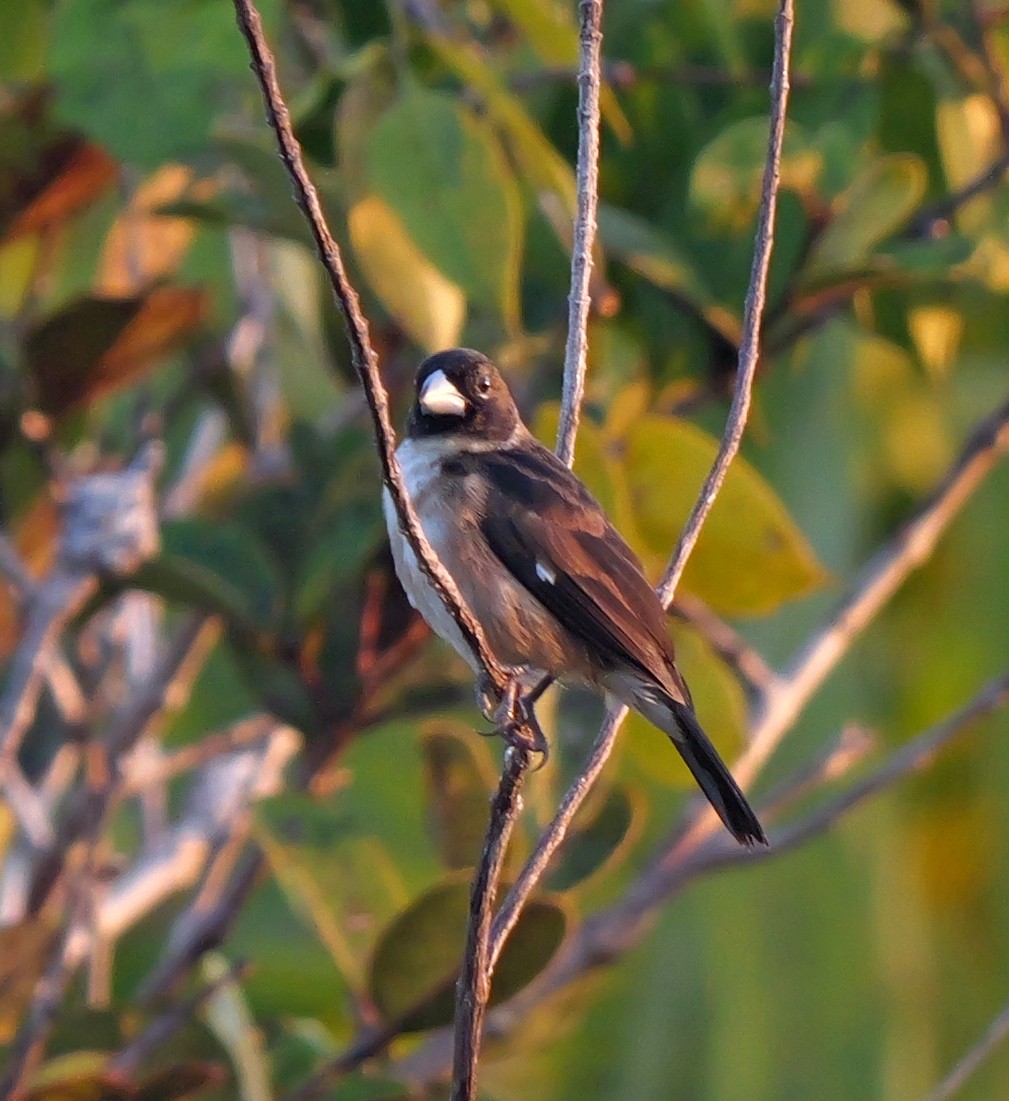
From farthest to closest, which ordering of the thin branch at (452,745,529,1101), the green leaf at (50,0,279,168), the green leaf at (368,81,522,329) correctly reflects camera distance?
the green leaf at (50,0,279,168)
the green leaf at (368,81,522,329)
the thin branch at (452,745,529,1101)

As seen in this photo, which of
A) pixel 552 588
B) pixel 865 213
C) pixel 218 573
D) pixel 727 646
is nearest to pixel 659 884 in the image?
pixel 727 646

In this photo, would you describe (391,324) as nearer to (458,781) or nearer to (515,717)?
(458,781)

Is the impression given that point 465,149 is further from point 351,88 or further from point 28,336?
point 28,336

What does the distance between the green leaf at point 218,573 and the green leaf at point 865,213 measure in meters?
1.15

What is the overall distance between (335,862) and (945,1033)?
4085 millimetres

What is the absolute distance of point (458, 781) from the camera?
3.12 m

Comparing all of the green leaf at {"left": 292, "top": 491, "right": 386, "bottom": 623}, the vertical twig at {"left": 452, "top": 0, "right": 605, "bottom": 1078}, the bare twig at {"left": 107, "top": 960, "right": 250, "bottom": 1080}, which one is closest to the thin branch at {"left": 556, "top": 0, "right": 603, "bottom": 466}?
the vertical twig at {"left": 452, "top": 0, "right": 605, "bottom": 1078}

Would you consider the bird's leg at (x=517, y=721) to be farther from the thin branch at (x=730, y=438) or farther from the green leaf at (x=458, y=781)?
the green leaf at (x=458, y=781)

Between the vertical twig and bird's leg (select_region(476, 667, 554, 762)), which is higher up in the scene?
the vertical twig

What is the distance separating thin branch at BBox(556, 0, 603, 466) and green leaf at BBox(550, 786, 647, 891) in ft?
3.51

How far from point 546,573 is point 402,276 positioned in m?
0.64

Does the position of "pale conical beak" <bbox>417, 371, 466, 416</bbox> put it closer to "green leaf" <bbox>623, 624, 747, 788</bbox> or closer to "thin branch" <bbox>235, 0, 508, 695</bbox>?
"green leaf" <bbox>623, 624, 747, 788</bbox>

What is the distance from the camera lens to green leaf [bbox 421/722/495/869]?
122 inches

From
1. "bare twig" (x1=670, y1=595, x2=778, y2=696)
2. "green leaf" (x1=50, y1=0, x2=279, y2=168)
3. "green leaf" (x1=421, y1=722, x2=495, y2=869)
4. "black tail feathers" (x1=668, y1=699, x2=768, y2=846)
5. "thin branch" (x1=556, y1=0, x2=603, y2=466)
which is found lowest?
"bare twig" (x1=670, y1=595, x2=778, y2=696)
